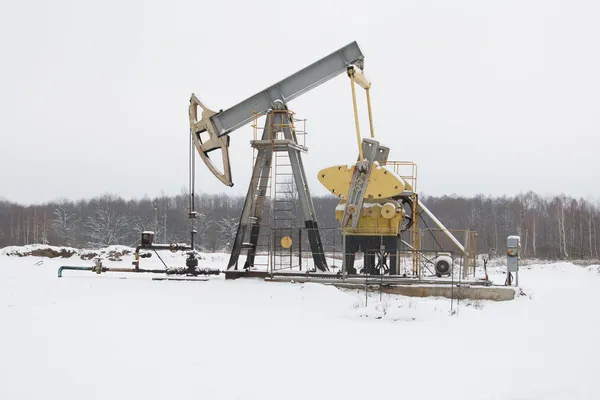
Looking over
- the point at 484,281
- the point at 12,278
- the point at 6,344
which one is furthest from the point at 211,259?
the point at 6,344

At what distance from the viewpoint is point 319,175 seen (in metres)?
12.7

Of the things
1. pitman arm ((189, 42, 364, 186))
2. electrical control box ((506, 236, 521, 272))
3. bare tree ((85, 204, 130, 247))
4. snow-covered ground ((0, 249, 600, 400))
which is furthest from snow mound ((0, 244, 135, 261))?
bare tree ((85, 204, 130, 247))

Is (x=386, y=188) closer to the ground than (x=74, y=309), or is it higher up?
higher up

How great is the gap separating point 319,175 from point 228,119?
102 inches

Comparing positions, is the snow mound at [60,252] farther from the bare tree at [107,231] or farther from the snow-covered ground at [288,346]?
the bare tree at [107,231]

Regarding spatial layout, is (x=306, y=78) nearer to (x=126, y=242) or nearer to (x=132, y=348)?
(x=132, y=348)

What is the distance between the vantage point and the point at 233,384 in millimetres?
4953

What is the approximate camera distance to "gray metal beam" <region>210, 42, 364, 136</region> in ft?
41.7

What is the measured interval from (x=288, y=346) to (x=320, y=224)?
4986cm

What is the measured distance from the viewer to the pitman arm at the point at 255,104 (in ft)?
41.8

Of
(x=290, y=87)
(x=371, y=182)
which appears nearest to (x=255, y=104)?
(x=290, y=87)

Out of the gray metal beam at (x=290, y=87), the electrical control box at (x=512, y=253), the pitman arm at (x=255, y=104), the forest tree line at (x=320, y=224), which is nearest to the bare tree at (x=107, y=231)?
the forest tree line at (x=320, y=224)

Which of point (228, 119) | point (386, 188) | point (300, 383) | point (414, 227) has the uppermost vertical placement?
point (228, 119)

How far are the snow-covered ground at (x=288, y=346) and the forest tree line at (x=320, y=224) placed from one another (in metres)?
29.6
